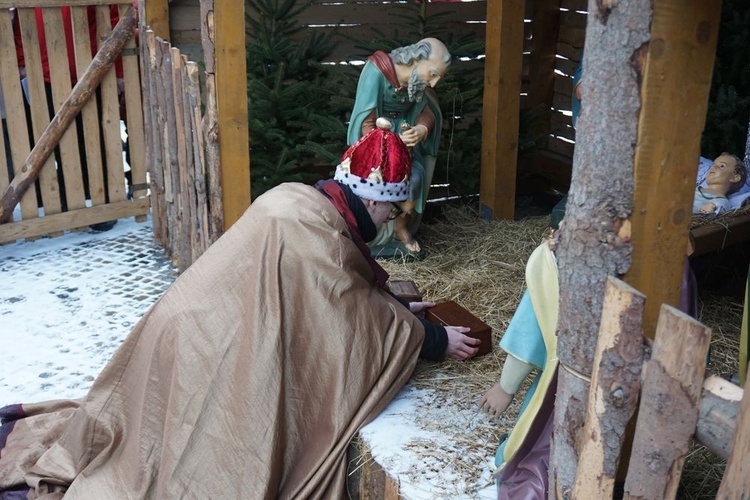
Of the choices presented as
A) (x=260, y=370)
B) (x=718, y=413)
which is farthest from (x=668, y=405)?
(x=260, y=370)

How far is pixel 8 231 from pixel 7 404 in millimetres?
2529

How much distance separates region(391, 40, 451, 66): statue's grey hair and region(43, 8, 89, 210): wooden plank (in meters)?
2.66

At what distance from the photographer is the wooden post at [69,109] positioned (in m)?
6.72

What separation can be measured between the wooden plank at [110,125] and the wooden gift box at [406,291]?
3.28 metres

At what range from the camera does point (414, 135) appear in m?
5.51

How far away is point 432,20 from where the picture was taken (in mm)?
7402

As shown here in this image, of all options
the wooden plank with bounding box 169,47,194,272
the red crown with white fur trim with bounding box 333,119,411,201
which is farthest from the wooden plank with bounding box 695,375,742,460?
the wooden plank with bounding box 169,47,194,272

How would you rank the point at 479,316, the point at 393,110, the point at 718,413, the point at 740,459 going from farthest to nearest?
the point at 393,110, the point at 479,316, the point at 718,413, the point at 740,459

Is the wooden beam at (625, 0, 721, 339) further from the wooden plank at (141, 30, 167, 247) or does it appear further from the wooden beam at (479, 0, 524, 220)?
the wooden plank at (141, 30, 167, 247)

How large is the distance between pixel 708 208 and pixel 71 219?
4.77 meters

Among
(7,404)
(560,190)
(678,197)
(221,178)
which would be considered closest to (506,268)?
(221,178)

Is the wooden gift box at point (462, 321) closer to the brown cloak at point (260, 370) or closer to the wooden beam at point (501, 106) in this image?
the brown cloak at point (260, 370)

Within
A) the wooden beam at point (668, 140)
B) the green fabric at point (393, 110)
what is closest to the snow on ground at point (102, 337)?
the wooden beam at point (668, 140)

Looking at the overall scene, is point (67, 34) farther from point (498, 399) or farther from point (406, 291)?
point (498, 399)
